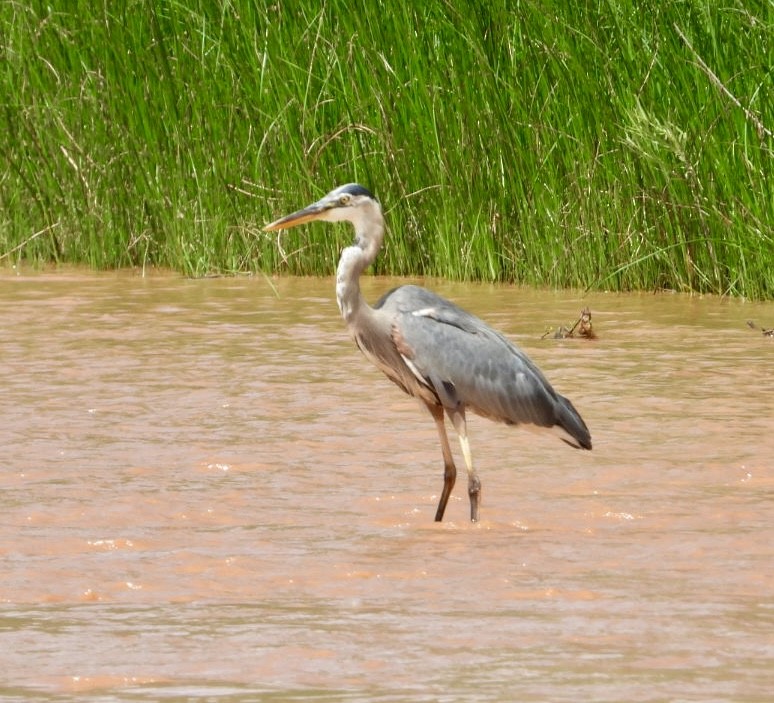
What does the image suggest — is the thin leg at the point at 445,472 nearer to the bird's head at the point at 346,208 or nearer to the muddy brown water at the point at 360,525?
the muddy brown water at the point at 360,525

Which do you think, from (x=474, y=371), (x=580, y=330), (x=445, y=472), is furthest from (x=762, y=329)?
(x=445, y=472)

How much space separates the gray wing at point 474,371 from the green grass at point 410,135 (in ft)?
10.9

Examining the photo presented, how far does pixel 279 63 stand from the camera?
33.5 ft

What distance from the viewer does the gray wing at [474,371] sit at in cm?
539

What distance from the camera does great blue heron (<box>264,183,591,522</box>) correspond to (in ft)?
17.7

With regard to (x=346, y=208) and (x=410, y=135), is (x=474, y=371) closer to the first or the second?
(x=346, y=208)

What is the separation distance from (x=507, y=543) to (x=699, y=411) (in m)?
1.97

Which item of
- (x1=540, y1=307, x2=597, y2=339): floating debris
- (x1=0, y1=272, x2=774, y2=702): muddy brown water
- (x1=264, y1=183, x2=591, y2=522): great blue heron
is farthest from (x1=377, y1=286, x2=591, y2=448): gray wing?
(x1=540, y1=307, x2=597, y2=339): floating debris

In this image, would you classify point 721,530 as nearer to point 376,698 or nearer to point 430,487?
→ point 430,487

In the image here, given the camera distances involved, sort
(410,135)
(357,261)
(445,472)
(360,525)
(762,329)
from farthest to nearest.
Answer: (410,135) < (762,329) < (357,261) < (445,472) < (360,525)

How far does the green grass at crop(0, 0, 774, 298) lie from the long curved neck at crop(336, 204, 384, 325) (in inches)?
125

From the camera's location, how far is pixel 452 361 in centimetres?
539

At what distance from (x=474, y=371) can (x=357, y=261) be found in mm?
479

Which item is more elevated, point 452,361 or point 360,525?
point 452,361
